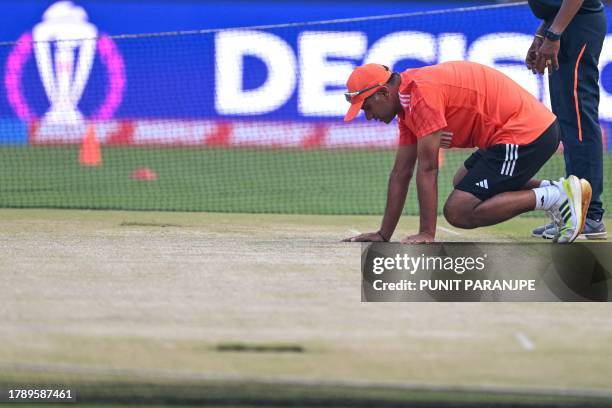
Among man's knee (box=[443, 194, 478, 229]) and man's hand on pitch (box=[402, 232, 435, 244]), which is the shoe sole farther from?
man's hand on pitch (box=[402, 232, 435, 244])

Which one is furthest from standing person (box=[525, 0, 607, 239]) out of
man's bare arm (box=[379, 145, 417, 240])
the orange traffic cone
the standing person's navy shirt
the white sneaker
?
the orange traffic cone

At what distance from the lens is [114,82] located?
18.0m

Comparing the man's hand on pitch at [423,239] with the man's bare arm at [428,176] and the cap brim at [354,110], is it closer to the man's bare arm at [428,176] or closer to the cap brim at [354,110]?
the man's bare arm at [428,176]

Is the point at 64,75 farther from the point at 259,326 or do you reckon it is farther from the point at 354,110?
the point at 259,326

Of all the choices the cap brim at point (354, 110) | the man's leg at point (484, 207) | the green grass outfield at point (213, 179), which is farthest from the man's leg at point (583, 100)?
the green grass outfield at point (213, 179)

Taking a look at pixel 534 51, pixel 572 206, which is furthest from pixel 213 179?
pixel 572 206

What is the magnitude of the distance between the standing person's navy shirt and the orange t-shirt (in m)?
0.83

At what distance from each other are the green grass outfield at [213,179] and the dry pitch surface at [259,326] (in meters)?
Result: 3.56

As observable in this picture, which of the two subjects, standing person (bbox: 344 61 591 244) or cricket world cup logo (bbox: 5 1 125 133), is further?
cricket world cup logo (bbox: 5 1 125 133)

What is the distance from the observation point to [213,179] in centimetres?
1316

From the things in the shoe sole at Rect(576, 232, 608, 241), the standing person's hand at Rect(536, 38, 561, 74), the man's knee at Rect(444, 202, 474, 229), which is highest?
the standing person's hand at Rect(536, 38, 561, 74)

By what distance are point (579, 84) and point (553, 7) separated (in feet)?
1.81

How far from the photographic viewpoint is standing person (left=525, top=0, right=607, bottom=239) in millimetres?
7652

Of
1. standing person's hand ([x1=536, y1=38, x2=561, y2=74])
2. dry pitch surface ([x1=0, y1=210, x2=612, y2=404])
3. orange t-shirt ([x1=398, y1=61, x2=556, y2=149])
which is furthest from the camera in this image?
standing person's hand ([x1=536, y1=38, x2=561, y2=74])
